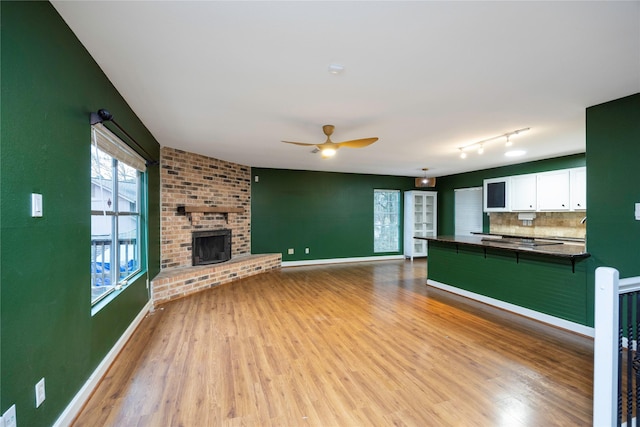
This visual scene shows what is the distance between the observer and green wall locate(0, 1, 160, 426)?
1278 millimetres

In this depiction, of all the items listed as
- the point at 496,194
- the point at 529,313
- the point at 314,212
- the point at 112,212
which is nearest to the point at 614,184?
the point at 529,313

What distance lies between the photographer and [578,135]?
4.02 meters

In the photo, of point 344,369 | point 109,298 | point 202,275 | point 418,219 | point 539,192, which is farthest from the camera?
point 418,219

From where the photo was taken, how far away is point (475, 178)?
7.21m

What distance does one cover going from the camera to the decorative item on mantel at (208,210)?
4988 millimetres

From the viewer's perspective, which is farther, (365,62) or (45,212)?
→ (365,62)

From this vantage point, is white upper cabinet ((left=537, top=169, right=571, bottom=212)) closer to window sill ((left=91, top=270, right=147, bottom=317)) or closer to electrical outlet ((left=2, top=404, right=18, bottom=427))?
window sill ((left=91, top=270, right=147, bottom=317))

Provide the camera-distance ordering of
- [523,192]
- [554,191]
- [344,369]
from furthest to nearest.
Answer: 1. [523,192]
2. [554,191]
3. [344,369]

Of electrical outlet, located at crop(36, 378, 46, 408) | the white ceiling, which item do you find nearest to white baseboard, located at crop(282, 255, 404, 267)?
the white ceiling

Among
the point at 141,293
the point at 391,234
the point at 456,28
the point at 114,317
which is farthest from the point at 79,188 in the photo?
the point at 391,234

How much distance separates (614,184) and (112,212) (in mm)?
4872

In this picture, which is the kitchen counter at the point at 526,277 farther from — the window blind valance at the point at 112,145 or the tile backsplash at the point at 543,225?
the window blind valance at the point at 112,145

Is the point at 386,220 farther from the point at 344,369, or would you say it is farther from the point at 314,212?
the point at 344,369

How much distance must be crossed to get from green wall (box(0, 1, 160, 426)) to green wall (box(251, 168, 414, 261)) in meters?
4.59
